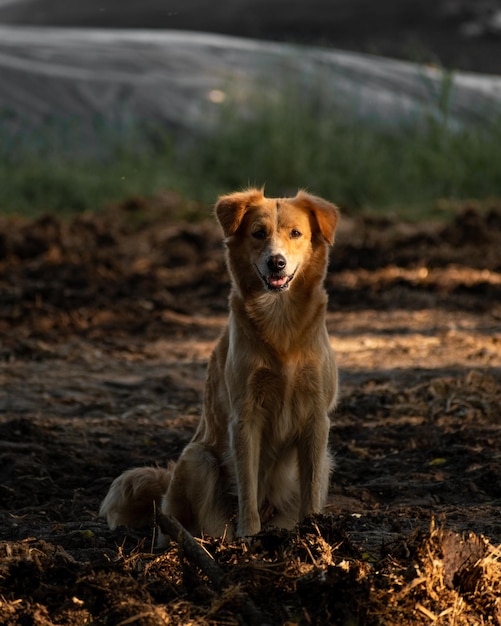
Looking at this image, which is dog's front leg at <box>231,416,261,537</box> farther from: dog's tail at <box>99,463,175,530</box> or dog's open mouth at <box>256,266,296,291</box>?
dog's open mouth at <box>256,266,296,291</box>

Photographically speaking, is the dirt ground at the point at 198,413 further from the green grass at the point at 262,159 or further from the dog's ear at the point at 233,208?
the green grass at the point at 262,159

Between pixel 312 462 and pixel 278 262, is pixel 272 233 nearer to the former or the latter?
pixel 278 262

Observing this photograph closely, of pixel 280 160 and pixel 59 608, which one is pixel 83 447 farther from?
pixel 280 160

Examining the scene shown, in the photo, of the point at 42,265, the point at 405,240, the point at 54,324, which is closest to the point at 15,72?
the point at 42,265

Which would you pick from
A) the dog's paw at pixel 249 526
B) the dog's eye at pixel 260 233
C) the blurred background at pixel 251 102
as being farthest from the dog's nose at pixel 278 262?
the blurred background at pixel 251 102

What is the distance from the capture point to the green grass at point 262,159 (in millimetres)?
15758

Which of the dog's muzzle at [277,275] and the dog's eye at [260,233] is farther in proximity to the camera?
the dog's eye at [260,233]

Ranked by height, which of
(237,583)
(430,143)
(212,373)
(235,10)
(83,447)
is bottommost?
(83,447)

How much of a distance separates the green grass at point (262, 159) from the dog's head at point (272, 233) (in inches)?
411

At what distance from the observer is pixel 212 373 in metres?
4.95

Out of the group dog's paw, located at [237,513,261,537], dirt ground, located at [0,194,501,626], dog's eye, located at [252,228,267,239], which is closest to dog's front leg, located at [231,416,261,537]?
dog's paw, located at [237,513,261,537]

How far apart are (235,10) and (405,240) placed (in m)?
7.98

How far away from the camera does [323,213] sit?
15.7ft

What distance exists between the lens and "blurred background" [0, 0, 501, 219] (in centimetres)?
1596
